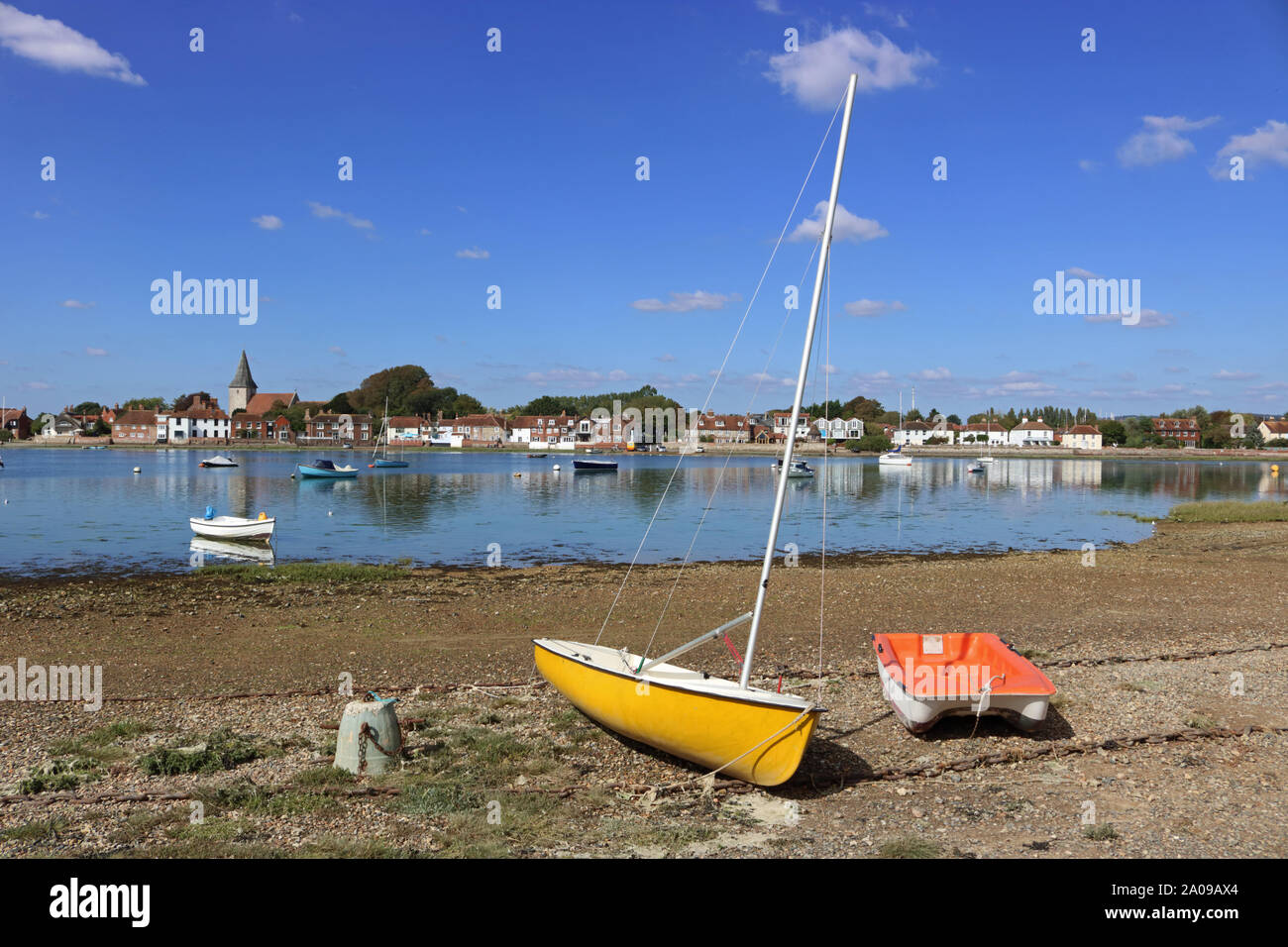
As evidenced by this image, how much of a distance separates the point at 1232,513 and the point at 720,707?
50.7m

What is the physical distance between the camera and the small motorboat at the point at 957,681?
33.4ft

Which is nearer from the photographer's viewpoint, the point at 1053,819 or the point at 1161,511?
the point at 1053,819

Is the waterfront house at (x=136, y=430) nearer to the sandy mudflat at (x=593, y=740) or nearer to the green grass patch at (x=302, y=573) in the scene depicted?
the green grass patch at (x=302, y=573)

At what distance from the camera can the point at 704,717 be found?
8.61m

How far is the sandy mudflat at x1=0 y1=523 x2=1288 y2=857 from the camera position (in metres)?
7.80

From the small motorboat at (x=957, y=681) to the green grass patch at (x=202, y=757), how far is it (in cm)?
818

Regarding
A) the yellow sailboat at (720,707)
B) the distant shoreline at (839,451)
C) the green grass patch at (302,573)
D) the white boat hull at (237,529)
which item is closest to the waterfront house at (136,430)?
the distant shoreline at (839,451)

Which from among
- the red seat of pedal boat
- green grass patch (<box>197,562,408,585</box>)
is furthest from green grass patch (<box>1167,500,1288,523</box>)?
green grass patch (<box>197,562,408,585</box>)

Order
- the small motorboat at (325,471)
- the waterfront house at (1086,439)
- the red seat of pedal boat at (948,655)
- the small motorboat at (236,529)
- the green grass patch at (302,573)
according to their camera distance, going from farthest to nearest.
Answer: the waterfront house at (1086,439)
the small motorboat at (325,471)
the small motorboat at (236,529)
the green grass patch at (302,573)
the red seat of pedal boat at (948,655)

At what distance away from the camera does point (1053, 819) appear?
823 cm

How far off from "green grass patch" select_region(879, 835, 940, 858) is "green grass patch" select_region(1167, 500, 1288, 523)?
4802cm
